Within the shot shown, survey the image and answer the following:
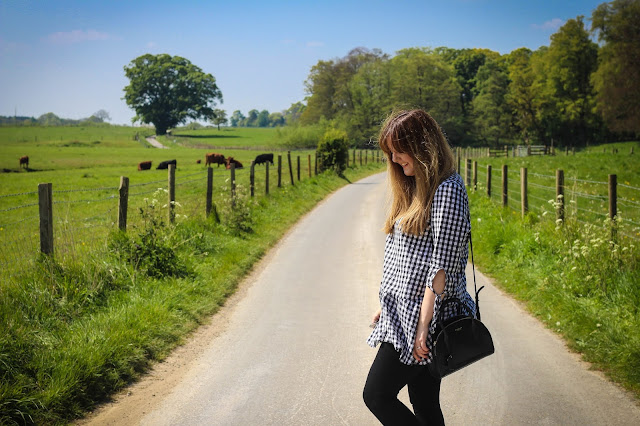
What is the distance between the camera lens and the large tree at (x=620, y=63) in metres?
49.0

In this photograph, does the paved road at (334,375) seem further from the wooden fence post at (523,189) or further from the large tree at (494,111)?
the large tree at (494,111)

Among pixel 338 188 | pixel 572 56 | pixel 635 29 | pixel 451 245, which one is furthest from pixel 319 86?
pixel 451 245

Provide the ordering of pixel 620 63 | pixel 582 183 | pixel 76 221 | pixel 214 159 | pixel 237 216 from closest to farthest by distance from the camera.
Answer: pixel 76 221, pixel 237 216, pixel 582 183, pixel 214 159, pixel 620 63

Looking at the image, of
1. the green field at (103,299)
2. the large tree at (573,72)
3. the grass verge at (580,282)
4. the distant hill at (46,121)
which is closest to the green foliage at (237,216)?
the green field at (103,299)

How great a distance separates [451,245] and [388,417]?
867mm

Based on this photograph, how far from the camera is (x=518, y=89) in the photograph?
76.8m

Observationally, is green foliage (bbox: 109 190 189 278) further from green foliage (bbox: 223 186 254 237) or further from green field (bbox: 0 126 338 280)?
green foliage (bbox: 223 186 254 237)

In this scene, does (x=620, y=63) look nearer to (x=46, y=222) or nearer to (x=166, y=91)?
(x=46, y=222)

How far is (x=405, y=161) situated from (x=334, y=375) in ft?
Result: 9.69

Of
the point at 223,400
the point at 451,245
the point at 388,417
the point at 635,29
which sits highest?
the point at 635,29

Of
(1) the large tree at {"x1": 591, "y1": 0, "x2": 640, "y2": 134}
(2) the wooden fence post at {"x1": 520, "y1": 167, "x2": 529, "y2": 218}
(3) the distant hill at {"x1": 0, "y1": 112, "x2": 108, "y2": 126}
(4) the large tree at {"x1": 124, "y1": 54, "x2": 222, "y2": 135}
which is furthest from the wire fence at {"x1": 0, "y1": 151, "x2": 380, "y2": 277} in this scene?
(4) the large tree at {"x1": 124, "y1": 54, "x2": 222, "y2": 135}

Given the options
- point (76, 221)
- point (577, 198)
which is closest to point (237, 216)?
point (76, 221)

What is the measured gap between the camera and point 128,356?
539cm

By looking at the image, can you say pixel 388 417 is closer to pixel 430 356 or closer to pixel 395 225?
pixel 430 356
